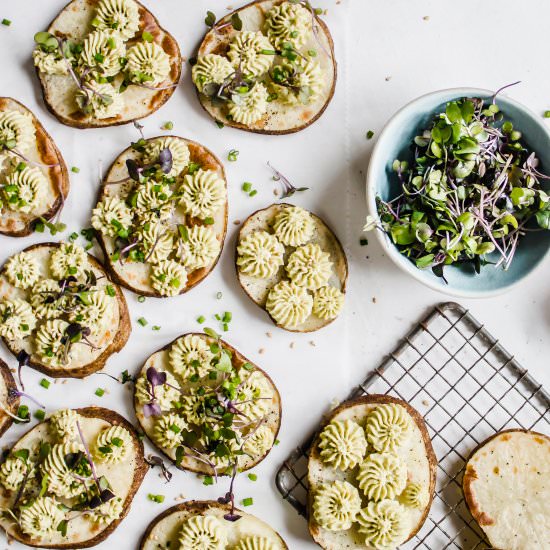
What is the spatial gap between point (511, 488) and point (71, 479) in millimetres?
1782

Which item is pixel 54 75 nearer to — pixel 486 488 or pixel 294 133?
pixel 294 133

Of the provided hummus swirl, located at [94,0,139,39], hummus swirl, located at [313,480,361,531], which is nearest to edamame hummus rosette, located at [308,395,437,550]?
hummus swirl, located at [313,480,361,531]

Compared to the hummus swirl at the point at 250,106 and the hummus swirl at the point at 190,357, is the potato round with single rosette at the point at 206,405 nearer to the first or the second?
the hummus swirl at the point at 190,357

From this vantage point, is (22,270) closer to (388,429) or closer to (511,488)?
(388,429)

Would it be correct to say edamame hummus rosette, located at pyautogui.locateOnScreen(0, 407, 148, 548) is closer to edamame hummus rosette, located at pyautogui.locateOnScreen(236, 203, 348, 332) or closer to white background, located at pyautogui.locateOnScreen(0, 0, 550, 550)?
white background, located at pyautogui.locateOnScreen(0, 0, 550, 550)

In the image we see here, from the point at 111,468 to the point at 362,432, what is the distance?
102cm

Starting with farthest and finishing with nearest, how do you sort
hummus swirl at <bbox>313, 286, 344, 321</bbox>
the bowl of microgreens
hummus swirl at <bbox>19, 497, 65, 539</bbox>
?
hummus swirl at <bbox>313, 286, 344, 321</bbox>, hummus swirl at <bbox>19, 497, 65, 539</bbox>, the bowl of microgreens

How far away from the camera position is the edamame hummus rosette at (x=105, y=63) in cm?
278

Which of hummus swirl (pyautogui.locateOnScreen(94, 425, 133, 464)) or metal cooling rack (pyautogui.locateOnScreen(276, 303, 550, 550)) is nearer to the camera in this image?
hummus swirl (pyautogui.locateOnScreen(94, 425, 133, 464))

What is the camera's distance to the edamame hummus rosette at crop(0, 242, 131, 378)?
2770mm

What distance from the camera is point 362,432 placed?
9.24ft

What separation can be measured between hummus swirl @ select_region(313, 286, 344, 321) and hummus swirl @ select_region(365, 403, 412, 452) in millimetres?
433

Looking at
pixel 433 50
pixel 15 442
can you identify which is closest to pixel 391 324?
pixel 433 50

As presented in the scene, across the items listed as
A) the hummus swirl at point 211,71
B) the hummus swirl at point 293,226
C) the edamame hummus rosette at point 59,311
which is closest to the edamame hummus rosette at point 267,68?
the hummus swirl at point 211,71
